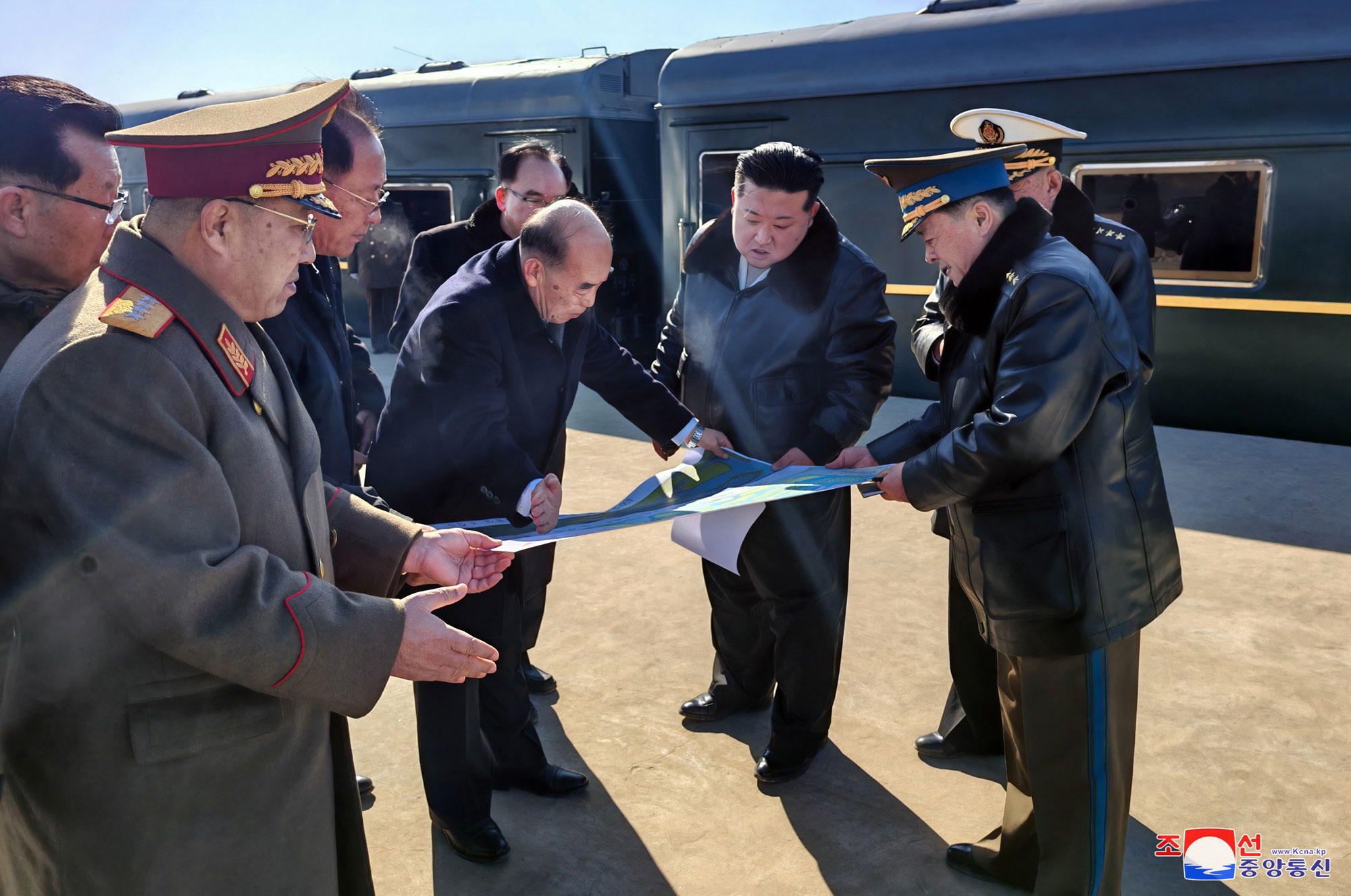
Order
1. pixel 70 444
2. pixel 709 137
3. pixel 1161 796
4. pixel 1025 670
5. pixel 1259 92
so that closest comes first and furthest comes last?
pixel 70 444 < pixel 1025 670 < pixel 1161 796 < pixel 1259 92 < pixel 709 137

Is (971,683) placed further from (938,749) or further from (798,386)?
(798,386)

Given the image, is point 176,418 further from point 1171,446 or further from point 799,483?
point 1171,446

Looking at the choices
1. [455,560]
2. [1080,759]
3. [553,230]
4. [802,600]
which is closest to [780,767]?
[802,600]

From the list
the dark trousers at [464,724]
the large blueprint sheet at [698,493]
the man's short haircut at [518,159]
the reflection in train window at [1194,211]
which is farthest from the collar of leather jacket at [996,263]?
the reflection in train window at [1194,211]

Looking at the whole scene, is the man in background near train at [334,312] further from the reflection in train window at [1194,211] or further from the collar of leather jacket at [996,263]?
the reflection in train window at [1194,211]

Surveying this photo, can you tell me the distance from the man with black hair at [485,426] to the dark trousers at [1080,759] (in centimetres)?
132

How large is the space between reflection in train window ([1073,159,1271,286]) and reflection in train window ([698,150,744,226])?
265 cm

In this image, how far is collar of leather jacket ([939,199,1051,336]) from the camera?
7.39 ft

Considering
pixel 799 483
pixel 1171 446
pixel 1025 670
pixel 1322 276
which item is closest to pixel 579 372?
pixel 799 483

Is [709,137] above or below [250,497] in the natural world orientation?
above

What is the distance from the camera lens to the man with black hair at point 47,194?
2.14m

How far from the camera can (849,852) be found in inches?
109

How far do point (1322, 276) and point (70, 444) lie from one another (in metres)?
6.97

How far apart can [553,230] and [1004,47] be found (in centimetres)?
521
